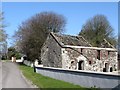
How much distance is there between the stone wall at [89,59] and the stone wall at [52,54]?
0.98 metres

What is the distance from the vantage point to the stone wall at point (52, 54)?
37844 millimetres

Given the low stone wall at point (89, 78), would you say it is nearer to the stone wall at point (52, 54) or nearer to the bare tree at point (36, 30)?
the stone wall at point (52, 54)

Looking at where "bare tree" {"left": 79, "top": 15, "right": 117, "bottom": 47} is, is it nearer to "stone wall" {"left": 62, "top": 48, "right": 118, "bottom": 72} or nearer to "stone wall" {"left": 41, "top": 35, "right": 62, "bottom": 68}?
"stone wall" {"left": 62, "top": 48, "right": 118, "bottom": 72}

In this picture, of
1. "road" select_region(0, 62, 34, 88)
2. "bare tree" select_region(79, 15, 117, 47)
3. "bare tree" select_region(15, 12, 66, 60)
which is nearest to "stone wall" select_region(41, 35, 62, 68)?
"road" select_region(0, 62, 34, 88)

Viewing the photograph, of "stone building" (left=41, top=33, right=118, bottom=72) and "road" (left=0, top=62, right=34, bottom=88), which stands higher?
"stone building" (left=41, top=33, right=118, bottom=72)

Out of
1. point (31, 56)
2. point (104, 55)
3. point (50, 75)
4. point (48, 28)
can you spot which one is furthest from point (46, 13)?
point (50, 75)

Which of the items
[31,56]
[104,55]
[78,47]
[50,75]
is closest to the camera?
[50,75]

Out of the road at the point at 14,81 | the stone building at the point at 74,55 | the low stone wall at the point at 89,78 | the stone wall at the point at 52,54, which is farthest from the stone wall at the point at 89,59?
the low stone wall at the point at 89,78

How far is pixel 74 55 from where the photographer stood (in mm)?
38250

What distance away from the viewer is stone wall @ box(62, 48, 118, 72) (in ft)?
123

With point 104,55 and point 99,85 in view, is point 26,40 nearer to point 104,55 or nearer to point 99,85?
point 104,55

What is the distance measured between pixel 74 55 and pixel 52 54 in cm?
321

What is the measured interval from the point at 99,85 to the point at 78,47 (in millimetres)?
20450

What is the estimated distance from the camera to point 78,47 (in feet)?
128
